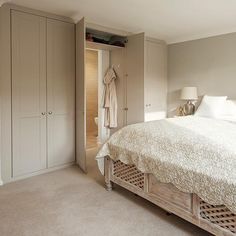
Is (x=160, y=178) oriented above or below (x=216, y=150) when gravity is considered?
below

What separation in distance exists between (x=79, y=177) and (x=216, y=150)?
6.61 ft

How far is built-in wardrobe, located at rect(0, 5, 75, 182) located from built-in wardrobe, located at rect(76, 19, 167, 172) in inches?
7.1

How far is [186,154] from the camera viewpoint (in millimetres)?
1983

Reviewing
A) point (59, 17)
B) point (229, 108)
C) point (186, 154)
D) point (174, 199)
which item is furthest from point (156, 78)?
point (174, 199)

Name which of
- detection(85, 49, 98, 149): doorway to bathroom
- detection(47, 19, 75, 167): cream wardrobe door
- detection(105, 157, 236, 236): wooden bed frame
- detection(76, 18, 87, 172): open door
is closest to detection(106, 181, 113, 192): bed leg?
detection(105, 157, 236, 236): wooden bed frame

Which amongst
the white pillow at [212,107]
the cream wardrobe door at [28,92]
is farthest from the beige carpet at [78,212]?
the white pillow at [212,107]

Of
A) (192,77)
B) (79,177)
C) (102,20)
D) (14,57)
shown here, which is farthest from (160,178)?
(192,77)

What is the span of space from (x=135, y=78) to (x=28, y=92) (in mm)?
1785

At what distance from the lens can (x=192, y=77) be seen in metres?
4.50

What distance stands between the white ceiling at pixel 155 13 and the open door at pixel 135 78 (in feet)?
0.94

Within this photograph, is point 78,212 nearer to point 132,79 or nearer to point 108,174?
point 108,174

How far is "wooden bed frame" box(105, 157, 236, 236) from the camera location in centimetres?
172

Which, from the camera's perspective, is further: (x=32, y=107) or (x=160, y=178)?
(x=32, y=107)

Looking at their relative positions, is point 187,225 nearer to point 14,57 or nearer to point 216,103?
point 216,103
